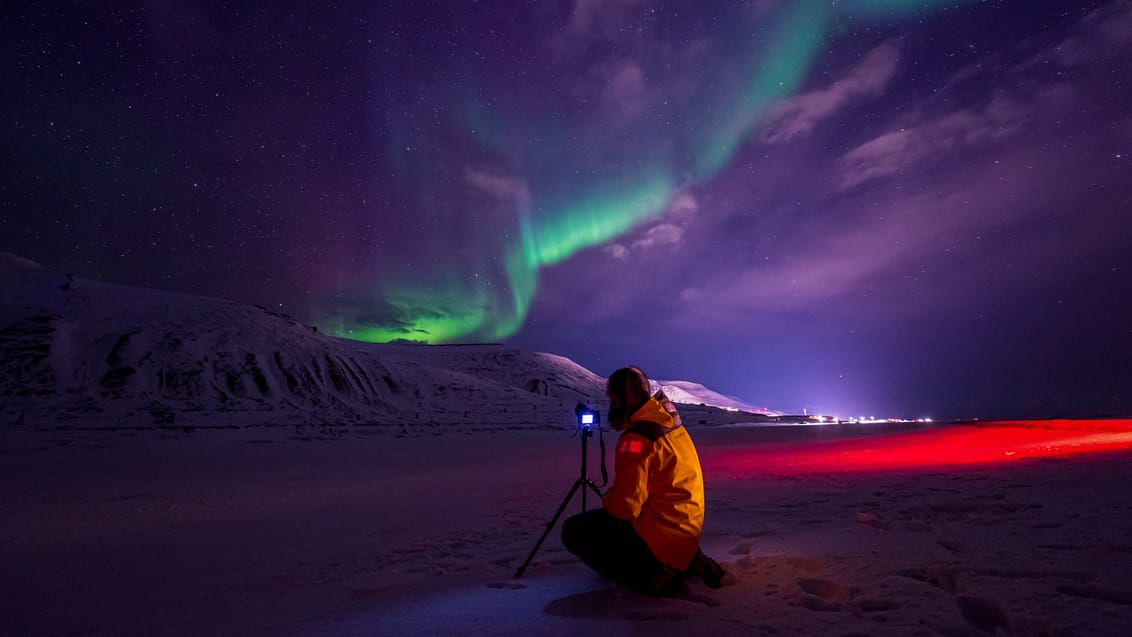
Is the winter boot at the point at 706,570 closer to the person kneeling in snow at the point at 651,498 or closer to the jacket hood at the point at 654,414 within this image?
the person kneeling in snow at the point at 651,498

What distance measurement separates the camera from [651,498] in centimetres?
432

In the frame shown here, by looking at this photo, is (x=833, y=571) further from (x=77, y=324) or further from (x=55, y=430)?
(x=77, y=324)

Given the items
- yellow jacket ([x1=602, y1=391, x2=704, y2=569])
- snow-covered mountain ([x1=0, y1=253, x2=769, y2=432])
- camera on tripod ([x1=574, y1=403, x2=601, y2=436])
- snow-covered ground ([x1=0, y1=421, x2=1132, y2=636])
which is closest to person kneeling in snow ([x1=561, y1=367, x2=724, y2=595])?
yellow jacket ([x1=602, y1=391, x2=704, y2=569])

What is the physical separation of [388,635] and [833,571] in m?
3.83

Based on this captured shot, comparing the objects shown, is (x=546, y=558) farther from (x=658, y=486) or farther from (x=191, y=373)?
(x=191, y=373)

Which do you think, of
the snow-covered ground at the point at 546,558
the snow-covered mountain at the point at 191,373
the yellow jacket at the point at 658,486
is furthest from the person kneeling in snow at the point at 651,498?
the snow-covered mountain at the point at 191,373

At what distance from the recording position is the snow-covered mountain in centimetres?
4225

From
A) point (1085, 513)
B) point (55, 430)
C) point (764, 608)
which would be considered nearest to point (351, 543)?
point (764, 608)

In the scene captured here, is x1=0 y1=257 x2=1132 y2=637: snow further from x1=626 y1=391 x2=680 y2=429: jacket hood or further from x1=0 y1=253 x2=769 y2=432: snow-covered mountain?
x1=0 y1=253 x2=769 y2=432: snow-covered mountain

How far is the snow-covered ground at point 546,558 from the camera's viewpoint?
406 cm

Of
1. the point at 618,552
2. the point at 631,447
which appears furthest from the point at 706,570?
the point at 631,447

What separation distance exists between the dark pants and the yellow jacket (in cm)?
20

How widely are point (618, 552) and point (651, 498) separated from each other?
0.67m

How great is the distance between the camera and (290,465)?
20.6 metres
